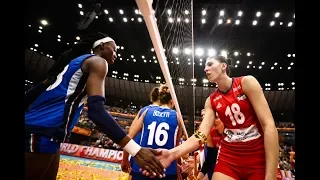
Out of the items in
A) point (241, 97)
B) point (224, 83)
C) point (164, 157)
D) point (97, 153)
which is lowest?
point (97, 153)

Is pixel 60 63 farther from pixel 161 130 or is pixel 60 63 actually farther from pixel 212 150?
pixel 212 150

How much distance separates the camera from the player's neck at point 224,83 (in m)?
3.47

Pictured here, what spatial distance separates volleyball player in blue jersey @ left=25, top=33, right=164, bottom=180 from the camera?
2084 mm

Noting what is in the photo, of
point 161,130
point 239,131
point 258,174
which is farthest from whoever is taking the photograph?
point 161,130

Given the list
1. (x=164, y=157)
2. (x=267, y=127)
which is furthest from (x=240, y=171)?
(x=164, y=157)

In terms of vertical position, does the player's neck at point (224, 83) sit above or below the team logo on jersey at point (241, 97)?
above

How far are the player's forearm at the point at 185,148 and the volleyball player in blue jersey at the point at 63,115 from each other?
2.26 ft

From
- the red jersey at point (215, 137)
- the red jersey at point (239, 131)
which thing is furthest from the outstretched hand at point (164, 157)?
the red jersey at point (215, 137)

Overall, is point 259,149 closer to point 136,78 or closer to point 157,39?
point 157,39

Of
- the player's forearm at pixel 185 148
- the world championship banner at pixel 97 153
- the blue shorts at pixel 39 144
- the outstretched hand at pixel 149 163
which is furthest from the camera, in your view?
the world championship banner at pixel 97 153

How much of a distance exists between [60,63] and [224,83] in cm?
206

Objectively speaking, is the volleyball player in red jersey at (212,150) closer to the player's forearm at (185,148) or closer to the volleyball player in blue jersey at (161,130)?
the volleyball player in blue jersey at (161,130)

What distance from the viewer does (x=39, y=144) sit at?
6.82ft

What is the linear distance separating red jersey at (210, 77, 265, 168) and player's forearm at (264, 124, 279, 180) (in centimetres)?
22
